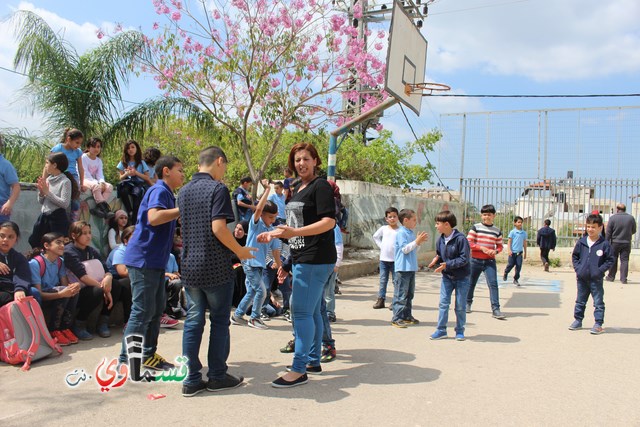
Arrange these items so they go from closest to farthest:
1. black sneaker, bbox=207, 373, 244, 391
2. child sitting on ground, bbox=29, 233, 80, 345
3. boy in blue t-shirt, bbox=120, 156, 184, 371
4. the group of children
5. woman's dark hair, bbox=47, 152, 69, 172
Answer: black sneaker, bbox=207, 373, 244, 391 → boy in blue t-shirt, bbox=120, 156, 184, 371 → child sitting on ground, bbox=29, 233, 80, 345 → woman's dark hair, bbox=47, 152, 69, 172 → the group of children

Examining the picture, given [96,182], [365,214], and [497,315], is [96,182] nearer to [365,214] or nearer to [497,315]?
[497,315]

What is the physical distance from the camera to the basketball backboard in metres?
10.4

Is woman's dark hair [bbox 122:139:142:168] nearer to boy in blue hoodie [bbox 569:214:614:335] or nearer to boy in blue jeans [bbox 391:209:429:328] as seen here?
boy in blue jeans [bbox 391:209:429:328]

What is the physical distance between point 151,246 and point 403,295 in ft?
12.9

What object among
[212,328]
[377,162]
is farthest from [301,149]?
[377,162]

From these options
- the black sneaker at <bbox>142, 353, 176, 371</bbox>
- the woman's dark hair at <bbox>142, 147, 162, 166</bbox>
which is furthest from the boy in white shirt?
the black sneaker at <bbox>142, 353, 176, 371</bbox>

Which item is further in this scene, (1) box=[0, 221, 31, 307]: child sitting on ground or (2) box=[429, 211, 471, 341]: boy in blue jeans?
(2) box=[429, 211, 471, 341]: boy in blue jeans

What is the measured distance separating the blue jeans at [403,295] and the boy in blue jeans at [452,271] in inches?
26.1

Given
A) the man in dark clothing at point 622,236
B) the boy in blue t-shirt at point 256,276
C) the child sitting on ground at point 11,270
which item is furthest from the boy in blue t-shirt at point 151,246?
the man in dark clothing at point 622,236

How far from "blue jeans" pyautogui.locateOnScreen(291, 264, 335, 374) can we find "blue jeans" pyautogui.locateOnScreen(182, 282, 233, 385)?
0.56 m

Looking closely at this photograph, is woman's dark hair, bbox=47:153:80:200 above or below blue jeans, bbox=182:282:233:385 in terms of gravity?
above

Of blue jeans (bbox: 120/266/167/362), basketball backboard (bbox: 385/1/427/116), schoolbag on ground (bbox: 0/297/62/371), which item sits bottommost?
schoolbag on ground (bbox: 0/297/62/371)

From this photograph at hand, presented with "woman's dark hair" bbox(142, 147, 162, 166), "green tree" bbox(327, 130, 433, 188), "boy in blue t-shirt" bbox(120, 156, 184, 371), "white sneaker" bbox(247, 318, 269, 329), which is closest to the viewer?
"boy in blue t-shirt" bbox(120, 156, 184, 371)

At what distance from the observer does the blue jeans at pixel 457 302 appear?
Answer: 6.54 m
